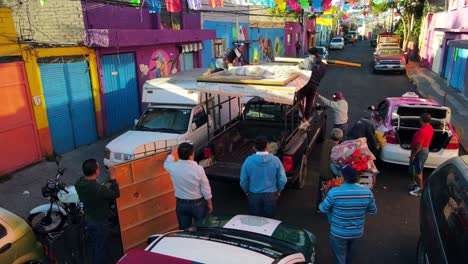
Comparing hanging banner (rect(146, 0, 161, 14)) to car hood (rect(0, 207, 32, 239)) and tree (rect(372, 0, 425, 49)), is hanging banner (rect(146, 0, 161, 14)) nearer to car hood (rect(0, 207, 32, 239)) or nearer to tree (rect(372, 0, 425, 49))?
car hood (rect(0, 207, 32, 239))

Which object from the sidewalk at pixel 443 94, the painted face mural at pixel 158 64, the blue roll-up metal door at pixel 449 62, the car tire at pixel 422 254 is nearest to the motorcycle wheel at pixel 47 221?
the car tire at pixel 422 254

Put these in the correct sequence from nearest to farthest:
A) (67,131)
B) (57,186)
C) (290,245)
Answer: (290,245) < (57,186) < (67,131)

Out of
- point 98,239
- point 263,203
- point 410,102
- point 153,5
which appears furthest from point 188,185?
point 153,5

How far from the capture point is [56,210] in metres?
6.13

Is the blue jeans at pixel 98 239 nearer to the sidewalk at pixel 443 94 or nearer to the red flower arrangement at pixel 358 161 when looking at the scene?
the red flower arrangement at pixel 358 161

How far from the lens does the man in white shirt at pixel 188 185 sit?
16.1ft

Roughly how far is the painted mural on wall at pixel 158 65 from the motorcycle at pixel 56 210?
7712 mm

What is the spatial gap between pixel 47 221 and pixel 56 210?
0.69 feet

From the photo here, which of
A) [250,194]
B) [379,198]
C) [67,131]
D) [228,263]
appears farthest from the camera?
[67,131]

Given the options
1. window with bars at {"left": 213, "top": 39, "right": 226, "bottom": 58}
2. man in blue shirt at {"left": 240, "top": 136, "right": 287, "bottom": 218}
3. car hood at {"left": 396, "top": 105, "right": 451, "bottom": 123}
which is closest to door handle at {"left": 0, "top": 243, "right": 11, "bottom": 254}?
man in blue shirt at {"left": 240, "top": 136, "right": 287, "bottom": 218}

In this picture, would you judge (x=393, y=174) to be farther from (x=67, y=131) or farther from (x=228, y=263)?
(x=67, y=131)

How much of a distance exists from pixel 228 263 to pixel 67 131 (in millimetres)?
8921

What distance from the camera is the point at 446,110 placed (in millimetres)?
8203

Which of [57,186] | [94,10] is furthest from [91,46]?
[57,186]
